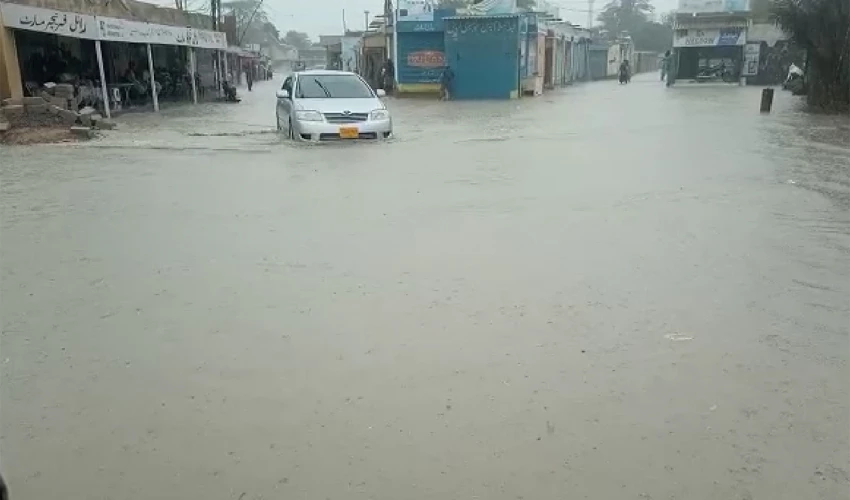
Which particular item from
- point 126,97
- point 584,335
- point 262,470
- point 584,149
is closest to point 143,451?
point 262,470

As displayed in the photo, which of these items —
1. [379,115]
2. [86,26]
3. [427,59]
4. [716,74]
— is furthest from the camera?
[716,74]

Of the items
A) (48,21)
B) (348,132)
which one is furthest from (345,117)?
(48,21)

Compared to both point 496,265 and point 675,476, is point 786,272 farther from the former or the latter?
point 675,476

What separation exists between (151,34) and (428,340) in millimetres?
20143

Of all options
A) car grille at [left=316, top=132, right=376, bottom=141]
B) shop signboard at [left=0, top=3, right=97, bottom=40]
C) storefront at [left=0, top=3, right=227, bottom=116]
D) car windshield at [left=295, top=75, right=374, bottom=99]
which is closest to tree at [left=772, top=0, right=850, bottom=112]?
car windshield at [left=295, top=75, right=374, bottom=99]

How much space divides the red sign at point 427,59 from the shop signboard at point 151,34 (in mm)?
8071

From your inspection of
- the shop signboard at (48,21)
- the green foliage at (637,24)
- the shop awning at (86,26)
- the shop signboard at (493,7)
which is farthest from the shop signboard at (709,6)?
the green foliage at (637,24)

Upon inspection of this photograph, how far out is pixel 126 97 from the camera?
23.9m

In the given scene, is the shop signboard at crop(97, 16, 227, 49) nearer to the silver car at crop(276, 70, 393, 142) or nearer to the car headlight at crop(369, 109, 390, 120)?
the silver car at crop(276, 70, 393, 142)

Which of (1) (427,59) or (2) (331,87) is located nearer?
(2) (331,87)

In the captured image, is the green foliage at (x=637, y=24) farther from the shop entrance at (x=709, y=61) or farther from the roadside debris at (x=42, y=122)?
the roadside debris at (x=42, y=122)

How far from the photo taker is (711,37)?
38.5 m

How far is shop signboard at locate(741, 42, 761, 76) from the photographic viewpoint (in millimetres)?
38594

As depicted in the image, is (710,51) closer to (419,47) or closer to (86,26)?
(419,47)
